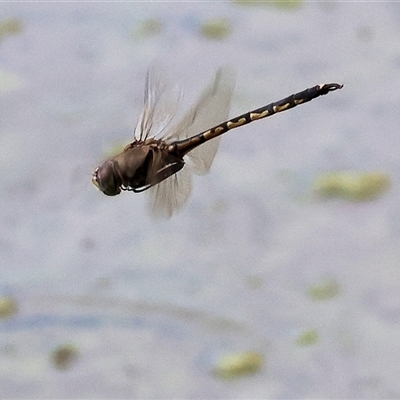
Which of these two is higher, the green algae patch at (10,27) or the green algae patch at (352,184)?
the green algae patch at (10,27)

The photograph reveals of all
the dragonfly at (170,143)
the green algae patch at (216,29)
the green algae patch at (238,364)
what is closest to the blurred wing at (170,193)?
→ the dragonfly at (170,143)

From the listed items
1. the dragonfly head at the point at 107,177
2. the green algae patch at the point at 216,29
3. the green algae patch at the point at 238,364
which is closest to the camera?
the dragonfly head at the point at 107,177

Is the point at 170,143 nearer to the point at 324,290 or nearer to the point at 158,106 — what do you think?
the point at 158,106

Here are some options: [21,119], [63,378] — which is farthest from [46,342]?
[21,119]

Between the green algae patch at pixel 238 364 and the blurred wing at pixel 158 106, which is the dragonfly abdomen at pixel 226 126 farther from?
the green algae patch at pixel 238 364

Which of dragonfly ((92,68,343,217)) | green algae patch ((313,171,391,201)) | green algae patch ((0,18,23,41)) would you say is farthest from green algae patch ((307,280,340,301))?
green algae patch ((0,18,23,41))

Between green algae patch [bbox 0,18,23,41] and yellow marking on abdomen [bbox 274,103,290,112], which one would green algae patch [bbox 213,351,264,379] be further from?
green algae patch [bbox 0,18,23,41]

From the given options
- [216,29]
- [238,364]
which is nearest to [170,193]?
[238,364]
